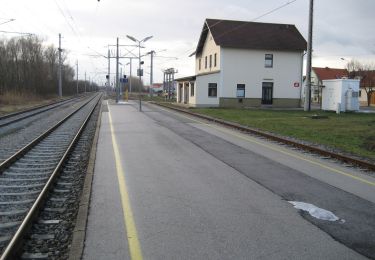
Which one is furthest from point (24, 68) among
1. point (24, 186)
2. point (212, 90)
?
point (24, 186)

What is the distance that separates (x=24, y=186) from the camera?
943 centimetres

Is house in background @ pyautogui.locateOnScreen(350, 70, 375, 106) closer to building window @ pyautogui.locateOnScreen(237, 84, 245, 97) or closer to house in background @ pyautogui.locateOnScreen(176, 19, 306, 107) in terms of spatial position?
house in background @ pyautogui.locateOnScreen(176, 19, 306, 107)

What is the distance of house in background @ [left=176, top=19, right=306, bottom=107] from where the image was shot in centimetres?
4778

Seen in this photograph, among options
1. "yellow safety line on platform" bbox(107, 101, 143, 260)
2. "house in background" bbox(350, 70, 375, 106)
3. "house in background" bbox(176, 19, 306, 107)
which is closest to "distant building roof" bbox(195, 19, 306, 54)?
"house in background" bbox(176, 19, 306, 107)

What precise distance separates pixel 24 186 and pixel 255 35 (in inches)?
1722

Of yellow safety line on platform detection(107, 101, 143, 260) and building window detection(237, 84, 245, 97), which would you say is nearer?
yellow safety line on platform detection(107, 101, 143, 260)

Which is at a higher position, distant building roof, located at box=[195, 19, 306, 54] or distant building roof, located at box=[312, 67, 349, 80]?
distant building roof, located at box=[195, 19, 306, 54]

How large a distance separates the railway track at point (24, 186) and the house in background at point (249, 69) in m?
32.1

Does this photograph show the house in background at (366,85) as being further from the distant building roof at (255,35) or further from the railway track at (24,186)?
the railway track at (24,186)

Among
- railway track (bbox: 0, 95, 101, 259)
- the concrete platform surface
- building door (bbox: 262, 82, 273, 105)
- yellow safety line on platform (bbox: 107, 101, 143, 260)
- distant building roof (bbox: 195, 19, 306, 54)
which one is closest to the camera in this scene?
yellow safety line on platform (bbox: 107, 101, 143, 260)

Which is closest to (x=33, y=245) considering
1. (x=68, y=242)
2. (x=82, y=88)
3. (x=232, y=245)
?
(x=68, y=242)

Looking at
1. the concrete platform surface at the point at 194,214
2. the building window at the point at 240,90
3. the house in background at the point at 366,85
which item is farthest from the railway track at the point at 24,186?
the house in background at the point at 366,85

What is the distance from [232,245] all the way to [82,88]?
161m

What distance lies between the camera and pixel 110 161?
12344 mm
